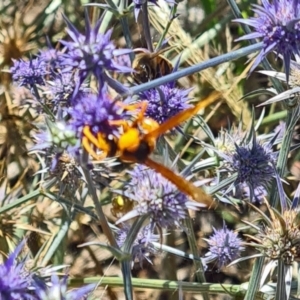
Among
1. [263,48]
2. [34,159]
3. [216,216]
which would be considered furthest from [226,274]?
[263,48]

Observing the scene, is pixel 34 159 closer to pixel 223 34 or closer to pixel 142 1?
pixel 223 34

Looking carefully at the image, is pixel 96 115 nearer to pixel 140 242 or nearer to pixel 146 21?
pixel 146 21

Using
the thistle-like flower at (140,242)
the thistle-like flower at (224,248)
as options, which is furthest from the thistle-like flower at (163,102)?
the thistle-like flower at (224,248)

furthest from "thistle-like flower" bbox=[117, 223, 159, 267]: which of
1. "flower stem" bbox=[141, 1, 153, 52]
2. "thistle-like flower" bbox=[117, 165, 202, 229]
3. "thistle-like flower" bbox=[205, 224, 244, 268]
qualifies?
"flower stem" bbox=[141, 1, 153, 52]

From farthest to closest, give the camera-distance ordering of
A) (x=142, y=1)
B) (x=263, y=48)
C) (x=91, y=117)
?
(x=142, y=1), (x=263, y=48), (x=91, y=117)

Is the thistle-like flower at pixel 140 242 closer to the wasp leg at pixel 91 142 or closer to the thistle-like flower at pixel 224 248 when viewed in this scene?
the thistle-like flower at pixel 224 248
